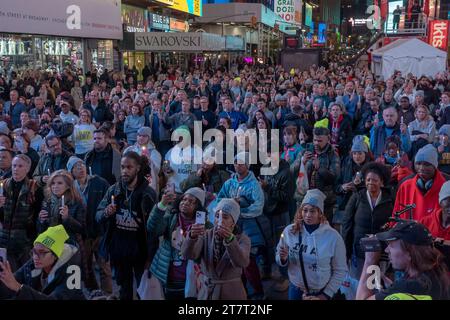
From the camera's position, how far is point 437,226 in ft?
14.7

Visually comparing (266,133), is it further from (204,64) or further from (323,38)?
(323,38)

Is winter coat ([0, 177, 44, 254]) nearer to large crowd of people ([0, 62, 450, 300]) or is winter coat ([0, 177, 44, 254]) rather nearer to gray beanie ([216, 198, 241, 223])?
large crowd of people ([0, 62, 450, 300])

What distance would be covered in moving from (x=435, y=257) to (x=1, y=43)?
1722 centimetres

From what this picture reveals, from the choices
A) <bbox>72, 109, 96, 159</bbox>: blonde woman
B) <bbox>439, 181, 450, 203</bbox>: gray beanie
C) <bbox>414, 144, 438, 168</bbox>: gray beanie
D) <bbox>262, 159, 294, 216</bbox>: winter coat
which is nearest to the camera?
<bbox>439, 181, 450, 203</bbox>: gray beanie

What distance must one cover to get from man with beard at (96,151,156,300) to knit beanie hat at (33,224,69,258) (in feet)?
2.92

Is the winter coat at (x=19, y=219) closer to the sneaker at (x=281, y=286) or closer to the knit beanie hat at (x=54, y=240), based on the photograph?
the knit beanie hat at (x=54, y=240)

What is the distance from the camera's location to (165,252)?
468 centimetres

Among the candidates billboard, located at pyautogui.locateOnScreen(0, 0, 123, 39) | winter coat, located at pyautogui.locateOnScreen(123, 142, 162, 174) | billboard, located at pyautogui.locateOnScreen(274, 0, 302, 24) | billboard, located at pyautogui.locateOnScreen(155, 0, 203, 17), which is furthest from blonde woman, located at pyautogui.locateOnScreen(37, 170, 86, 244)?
billboard, located at pyautogui.locateOnScreen(274, 0, 302, 24)

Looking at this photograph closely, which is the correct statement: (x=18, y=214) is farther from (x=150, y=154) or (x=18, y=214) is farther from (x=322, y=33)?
(x=322, y=33)

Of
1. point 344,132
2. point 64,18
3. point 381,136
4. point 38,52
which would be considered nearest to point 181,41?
point 64,18

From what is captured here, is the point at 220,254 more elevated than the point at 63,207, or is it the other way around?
the point at 63,207

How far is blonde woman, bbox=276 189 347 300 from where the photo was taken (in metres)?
4.02

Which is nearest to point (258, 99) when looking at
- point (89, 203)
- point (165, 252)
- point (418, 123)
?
point (418, 123)

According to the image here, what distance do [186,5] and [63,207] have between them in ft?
112
